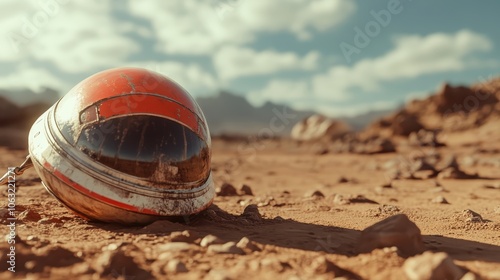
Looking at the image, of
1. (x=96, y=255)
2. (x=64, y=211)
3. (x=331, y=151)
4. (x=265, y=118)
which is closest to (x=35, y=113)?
(x=331, y=151)

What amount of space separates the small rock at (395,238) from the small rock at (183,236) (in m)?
1.36

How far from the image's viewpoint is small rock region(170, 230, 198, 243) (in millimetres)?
3506

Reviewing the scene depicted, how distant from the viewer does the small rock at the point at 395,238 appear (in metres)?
3.30

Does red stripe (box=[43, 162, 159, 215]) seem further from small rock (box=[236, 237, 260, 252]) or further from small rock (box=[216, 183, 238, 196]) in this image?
small rock (box=[216, 183, 238, 196])

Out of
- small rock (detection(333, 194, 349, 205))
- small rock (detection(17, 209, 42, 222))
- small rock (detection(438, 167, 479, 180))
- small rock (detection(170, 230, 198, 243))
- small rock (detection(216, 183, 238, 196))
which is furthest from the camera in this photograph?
small rock (detection(438, 167, 479, 180))

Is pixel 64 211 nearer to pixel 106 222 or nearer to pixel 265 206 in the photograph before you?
pixel 106 222

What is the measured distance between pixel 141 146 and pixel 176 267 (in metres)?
1.30

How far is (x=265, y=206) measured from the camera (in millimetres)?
6289

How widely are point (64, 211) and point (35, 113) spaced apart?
1112 inches

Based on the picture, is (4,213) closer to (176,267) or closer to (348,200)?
(176,267)

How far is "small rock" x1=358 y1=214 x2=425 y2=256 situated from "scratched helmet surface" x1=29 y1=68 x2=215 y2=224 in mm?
1678

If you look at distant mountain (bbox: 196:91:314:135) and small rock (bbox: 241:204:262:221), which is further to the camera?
distant mountain (bbox: 196:91:314:135)

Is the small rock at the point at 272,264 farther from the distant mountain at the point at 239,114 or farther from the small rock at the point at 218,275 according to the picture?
the distant mountain at the point at 239,114

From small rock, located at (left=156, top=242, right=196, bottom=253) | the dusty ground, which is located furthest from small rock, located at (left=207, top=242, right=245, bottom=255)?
small rock, located at (left=156, top=242, right=196, bottom=253)
